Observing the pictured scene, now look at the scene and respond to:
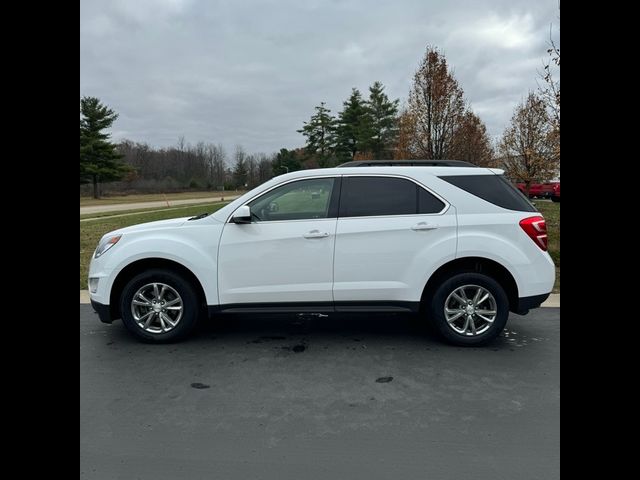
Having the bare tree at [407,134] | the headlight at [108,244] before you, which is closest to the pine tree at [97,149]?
the bare tree at [407,134]

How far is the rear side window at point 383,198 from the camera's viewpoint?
4.66m

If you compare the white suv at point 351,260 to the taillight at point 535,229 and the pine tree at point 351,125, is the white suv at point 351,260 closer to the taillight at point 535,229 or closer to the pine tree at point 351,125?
the taillight at point 535,229

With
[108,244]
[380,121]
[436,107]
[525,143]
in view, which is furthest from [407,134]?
[380,121]

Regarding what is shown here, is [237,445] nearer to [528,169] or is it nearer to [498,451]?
[498,451]

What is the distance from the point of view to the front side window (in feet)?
15.4

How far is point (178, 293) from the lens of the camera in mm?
4633

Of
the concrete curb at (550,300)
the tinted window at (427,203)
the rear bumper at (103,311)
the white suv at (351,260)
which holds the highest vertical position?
the tinted window at (427,203)

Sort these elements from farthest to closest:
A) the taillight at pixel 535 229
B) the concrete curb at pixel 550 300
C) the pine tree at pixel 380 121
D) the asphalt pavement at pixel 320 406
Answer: the pine tree at pixel 380 121
the concrete curb at pixel 550 300
the taillight at pixel 535 229
the asphalt pavement at pixel 320 406

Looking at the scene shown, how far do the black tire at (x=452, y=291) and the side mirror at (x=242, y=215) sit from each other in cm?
207

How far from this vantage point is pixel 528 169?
2230 cm

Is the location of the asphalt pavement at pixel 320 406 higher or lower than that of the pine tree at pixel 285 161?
lower
